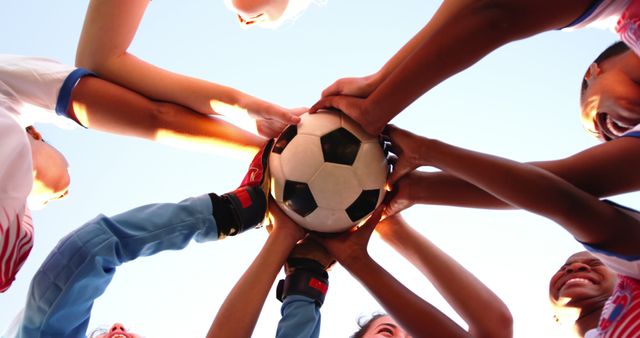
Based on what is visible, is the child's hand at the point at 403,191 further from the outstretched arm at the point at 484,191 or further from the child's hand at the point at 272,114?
the child's hand at the point at 272,114

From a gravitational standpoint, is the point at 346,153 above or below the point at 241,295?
above

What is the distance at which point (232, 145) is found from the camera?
312 centimetres

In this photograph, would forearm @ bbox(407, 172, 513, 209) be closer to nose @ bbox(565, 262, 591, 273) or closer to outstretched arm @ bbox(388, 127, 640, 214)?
outstretched arm @ bbox(388, 127, 640, 214)

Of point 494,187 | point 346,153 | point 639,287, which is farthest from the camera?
point 346,153

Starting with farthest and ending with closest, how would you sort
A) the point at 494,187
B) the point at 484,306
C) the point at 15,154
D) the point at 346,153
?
the point at 484,306 < the point at 346,153 < the point at 494,187 < the point at 15,154

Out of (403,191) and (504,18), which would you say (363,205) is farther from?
(504,18)

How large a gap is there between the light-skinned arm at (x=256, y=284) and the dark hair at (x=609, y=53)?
5.25ft

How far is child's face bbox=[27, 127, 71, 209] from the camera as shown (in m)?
2.89

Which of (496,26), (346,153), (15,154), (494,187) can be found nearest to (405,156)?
(346,153)

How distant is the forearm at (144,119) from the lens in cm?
285

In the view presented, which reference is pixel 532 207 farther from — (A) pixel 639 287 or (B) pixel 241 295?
(B) pixel 241 295

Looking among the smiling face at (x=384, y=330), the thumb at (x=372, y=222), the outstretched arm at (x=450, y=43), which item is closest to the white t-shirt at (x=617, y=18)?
the outstretched arm at (x=450, y=43)

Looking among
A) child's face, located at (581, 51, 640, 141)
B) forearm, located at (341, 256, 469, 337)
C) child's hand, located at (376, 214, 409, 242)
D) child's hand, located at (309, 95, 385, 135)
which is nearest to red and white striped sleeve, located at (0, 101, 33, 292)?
child's hand, located at (309, 95, 385, 135)

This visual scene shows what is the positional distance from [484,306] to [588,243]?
90cm
